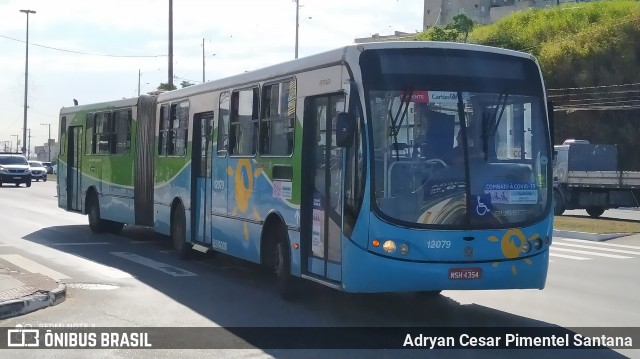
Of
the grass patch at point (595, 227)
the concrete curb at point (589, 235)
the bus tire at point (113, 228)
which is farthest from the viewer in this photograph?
the grass patch at point (595, 227)

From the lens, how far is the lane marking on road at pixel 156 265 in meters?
14.5

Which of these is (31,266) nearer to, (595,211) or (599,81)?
(595,211)

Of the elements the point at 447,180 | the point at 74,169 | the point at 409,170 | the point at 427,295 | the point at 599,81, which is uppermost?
the point at 599,81

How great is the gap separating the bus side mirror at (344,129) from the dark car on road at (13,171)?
45.4m

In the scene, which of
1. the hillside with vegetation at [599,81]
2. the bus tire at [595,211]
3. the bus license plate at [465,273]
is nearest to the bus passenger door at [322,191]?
the bus license plate at [465,273]

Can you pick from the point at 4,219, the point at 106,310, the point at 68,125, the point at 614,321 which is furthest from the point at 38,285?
the point at 4,219

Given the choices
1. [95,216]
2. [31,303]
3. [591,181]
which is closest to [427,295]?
[31,303]

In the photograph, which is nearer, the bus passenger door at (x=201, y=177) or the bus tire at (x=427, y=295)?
the bus tire at (x=427, y=295)

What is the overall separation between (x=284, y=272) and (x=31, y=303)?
10.3 ft

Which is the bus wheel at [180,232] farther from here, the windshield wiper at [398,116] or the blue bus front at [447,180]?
the windshield wiper at [398,116]

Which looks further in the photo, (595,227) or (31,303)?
(595,227)

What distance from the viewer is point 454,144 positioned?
9875 millimetres

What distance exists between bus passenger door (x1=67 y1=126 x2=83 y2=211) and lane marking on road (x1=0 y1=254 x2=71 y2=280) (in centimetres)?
594

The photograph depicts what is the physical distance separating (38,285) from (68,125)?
11.9 metres
